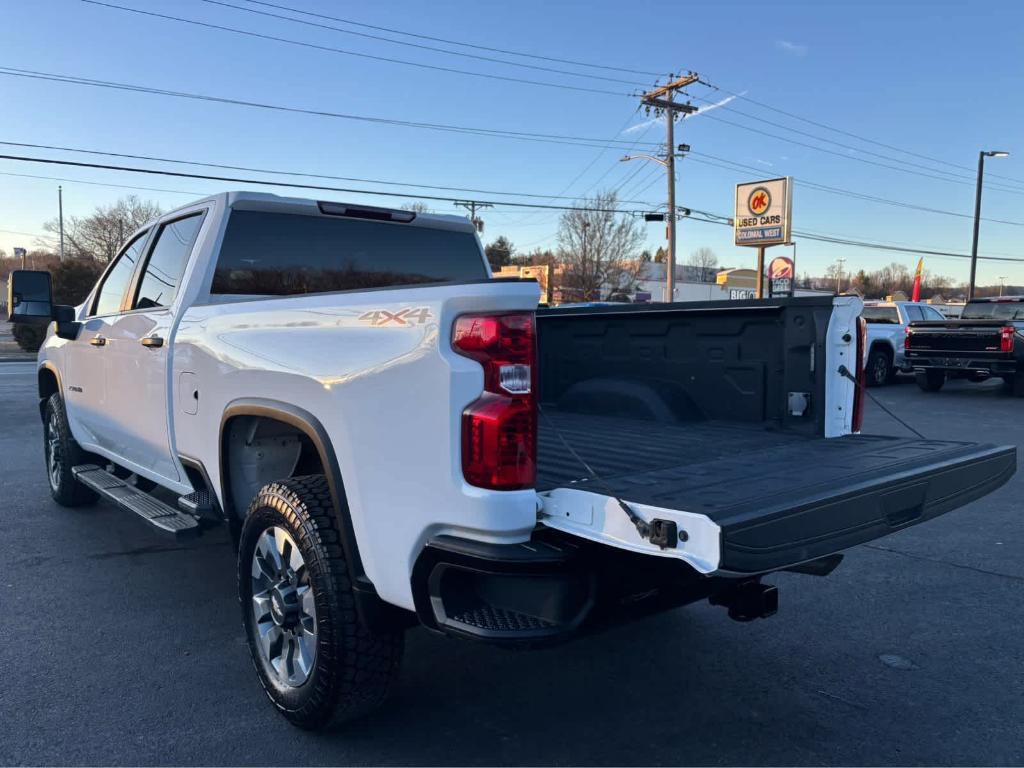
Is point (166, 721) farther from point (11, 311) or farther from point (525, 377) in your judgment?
point (11, 311)

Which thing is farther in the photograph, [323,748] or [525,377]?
[323,748]

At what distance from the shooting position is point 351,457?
266cm

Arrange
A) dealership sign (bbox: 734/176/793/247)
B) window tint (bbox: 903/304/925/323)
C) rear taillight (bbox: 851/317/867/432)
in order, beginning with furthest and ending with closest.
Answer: dealership sign (bbox: 734/176/793/247)
window tint (bbox: 903/304/925/323)
rear taillight (bbox: 851/317/867/432)

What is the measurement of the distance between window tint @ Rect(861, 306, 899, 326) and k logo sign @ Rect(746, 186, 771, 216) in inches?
373

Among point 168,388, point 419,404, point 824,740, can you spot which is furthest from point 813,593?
point 168,388

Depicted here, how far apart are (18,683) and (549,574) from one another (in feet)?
8.49

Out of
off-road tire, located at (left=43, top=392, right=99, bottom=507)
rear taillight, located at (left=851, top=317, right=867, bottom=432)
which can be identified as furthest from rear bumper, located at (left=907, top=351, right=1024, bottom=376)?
off-road tire, located at (left=43, top=392, right=99, bottom=507)

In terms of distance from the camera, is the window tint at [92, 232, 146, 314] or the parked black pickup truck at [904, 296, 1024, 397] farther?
the parked black pickup truck at [904, 296, 1024, 397]

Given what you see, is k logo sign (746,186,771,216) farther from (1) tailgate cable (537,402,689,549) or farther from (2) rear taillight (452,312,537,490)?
(1) tailgate cable (537,402,689,549)

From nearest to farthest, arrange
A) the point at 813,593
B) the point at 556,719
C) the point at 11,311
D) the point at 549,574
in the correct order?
1. the point at 549,574
2. the point at 556,719
3. the point at 813,593
4. the point at 11,311

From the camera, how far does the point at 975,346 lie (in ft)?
50.9

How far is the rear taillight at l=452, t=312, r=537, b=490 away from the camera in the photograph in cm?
232

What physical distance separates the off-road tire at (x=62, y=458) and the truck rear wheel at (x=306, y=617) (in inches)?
132

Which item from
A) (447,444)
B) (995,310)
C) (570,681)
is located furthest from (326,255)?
A: (995,310)
